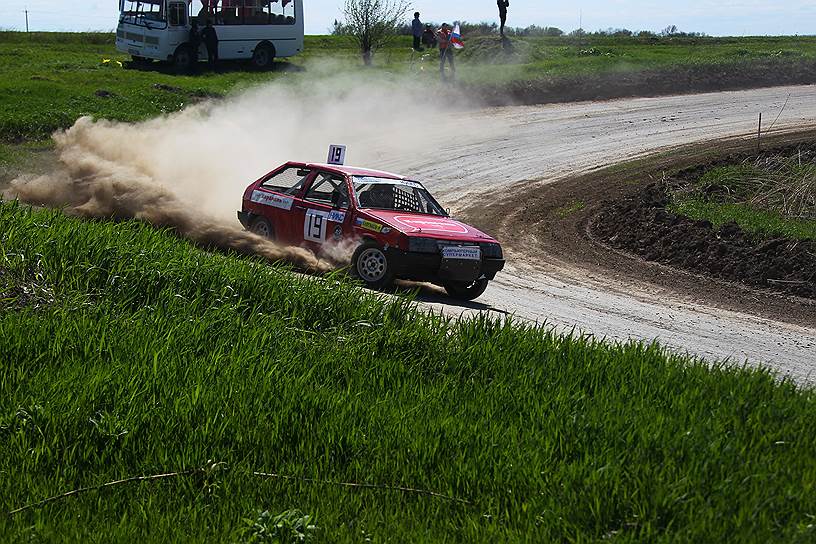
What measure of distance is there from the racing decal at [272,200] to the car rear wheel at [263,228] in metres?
0.25

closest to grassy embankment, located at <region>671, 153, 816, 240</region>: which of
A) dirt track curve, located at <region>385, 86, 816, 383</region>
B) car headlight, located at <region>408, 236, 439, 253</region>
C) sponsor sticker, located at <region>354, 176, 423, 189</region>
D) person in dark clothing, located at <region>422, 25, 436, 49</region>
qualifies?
dirt track curve, located at <region>385, 86, 816, 383</region>

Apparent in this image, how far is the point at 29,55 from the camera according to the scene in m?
35.7

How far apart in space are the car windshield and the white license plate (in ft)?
4.31

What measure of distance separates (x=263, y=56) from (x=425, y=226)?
23922mm

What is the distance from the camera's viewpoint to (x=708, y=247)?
16641 millimetres

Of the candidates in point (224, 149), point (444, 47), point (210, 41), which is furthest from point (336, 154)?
point (444, 47)

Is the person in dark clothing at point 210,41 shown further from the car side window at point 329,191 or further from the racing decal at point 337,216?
the racing decal at point 337,216

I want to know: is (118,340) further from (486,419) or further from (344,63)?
(344,63)

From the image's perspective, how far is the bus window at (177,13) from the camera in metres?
32.3

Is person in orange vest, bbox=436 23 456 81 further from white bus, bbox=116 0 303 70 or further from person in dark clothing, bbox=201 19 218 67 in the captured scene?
person in dark clothing, bbox=201 19 218 67

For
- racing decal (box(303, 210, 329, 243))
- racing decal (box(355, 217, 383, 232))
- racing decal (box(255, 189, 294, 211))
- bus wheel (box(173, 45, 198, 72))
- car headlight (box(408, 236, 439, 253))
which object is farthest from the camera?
bus wheel (box(173, 45, 198, 72))

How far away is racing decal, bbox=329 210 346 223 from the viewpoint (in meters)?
13.3

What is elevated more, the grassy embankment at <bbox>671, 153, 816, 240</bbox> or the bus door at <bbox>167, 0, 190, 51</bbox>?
the bus door at <bbox>167, 0, 190, 51</bbox>

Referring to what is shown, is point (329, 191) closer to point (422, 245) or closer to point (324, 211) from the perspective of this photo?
point (324, 211)
